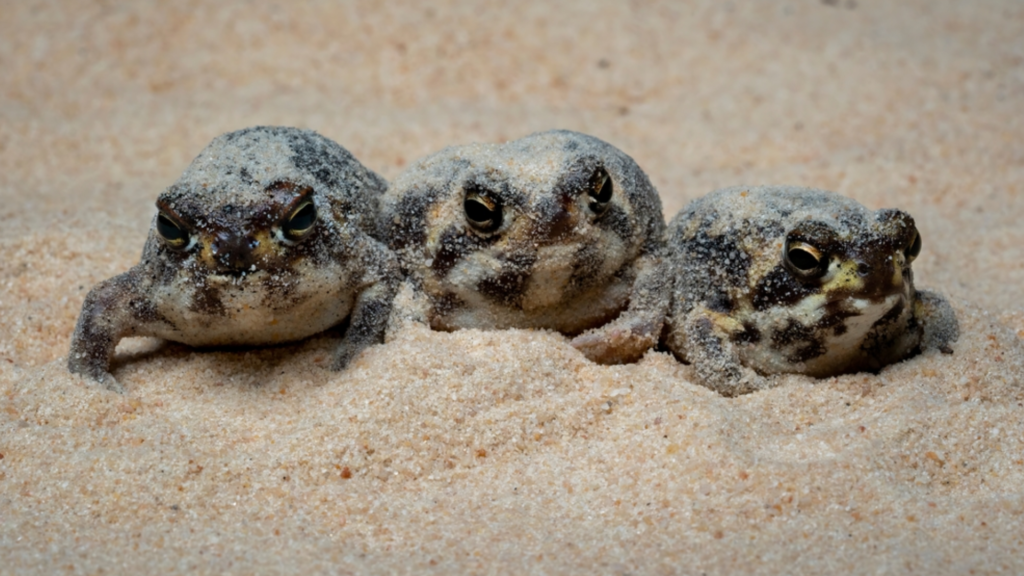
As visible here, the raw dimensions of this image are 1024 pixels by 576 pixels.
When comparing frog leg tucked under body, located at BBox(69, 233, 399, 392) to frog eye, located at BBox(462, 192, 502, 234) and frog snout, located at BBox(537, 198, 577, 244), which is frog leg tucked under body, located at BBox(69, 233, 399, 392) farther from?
frog snout, located at BBox(537, 198, 577, 244)

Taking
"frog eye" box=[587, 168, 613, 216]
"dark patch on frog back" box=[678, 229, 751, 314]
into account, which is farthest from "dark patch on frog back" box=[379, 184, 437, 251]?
"dark patch on frog back" box=[678, 229, 751, 314]

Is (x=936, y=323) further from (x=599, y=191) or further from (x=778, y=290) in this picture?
(x=599, y=191)

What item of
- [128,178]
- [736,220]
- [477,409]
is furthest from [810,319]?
[128,178]

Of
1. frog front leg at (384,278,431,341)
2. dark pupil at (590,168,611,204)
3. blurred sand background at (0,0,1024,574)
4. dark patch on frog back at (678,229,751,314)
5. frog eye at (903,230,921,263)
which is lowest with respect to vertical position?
blurred sand background at (0,0,1024,574)

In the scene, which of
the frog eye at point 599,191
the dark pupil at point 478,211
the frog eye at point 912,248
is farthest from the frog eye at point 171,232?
the frog eye at point 912,248

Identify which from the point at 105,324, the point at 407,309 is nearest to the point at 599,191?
the point at 407,309

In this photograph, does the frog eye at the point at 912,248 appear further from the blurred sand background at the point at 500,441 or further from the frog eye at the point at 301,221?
the frog eye at the point at 301,221
